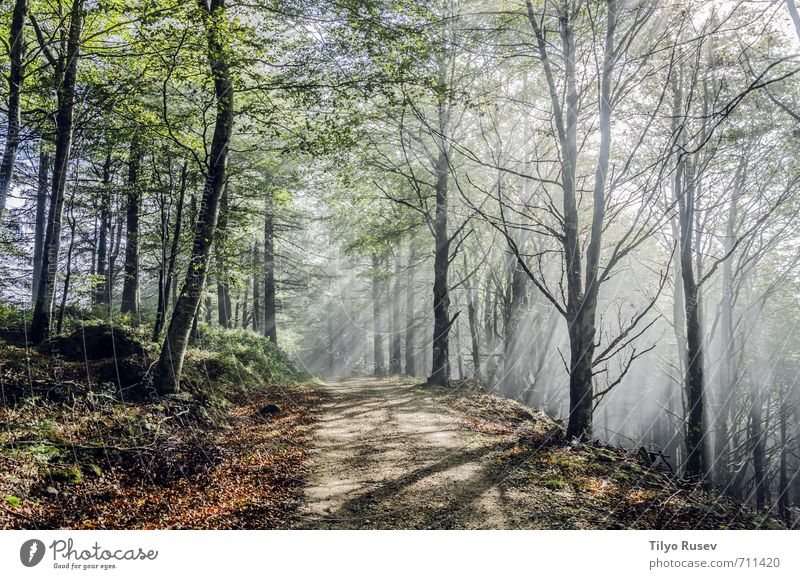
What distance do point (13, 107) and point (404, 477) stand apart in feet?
21.7

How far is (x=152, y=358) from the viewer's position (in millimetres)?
8945

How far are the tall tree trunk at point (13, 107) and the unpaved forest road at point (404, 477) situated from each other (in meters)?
5.04

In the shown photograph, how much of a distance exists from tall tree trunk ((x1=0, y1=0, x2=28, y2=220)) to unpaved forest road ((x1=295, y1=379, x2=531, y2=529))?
16.5 feet

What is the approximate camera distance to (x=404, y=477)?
550cm

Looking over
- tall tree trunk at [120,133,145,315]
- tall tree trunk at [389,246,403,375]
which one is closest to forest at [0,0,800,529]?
tall tree trunk at [120,133,145,315]

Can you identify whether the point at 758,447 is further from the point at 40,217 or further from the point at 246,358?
the point at 40,217

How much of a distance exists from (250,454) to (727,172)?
11671mm

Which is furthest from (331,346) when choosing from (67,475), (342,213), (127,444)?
(67,475)

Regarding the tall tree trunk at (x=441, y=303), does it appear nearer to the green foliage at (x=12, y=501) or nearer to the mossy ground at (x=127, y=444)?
the mossy ground at (x=127, y=444)

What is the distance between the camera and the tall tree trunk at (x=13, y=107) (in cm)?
503

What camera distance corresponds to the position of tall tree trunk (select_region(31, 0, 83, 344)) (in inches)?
266

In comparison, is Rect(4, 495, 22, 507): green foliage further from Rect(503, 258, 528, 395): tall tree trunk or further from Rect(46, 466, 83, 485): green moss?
Rect(503, 258, 528, 395): tall tree trunk

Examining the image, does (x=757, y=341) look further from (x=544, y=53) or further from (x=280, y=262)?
(x=280, y=262)

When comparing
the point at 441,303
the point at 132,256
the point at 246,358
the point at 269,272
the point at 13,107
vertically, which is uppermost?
the point at 13,107
